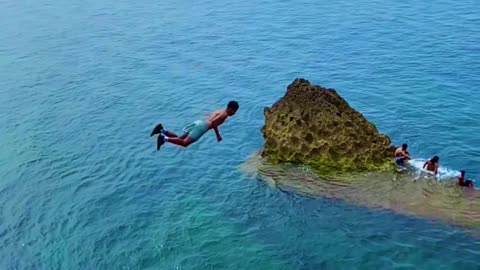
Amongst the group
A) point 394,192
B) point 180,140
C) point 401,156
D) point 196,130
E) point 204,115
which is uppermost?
point 196,130

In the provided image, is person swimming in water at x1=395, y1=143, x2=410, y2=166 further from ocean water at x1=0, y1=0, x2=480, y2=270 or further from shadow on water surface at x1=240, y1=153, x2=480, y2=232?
ocean water at x1=0, y1=0, x2=480, y2=270

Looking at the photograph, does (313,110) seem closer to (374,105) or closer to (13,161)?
(374,105)

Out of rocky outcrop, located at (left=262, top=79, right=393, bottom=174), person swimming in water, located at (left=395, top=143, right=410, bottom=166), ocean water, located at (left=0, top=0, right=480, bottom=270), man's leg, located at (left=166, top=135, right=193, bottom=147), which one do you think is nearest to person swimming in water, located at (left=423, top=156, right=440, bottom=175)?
person swimming in water, located at (left=395, top=143, right=410, bottom=166)

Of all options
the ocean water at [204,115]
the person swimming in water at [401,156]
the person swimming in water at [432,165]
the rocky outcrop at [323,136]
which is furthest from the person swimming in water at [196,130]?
the person swimming in water at [432,165]

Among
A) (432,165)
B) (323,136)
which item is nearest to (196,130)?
(323,136)

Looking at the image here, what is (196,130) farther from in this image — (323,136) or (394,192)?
(394,192)

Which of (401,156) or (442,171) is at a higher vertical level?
(401,156)
